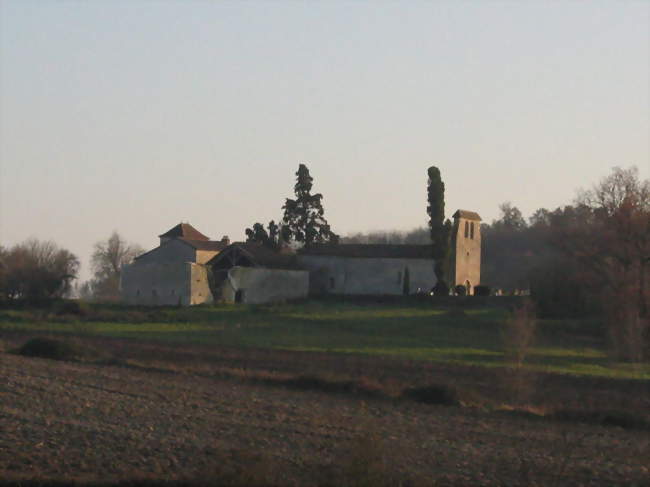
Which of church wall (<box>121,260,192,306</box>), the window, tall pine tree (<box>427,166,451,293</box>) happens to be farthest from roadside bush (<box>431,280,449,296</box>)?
church wall (<box>121,260,192,306</box>)

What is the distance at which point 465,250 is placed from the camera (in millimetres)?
73688

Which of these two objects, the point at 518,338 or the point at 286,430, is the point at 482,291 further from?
the point at 286,430

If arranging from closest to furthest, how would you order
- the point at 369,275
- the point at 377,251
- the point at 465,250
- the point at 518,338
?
the point at 518,338
the point at 369,275
the point at 377,251
the point at 465,250

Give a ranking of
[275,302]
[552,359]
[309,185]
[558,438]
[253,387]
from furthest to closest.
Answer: [309,185] → [275,302] → [552,359] → [253,387] → [558,438]

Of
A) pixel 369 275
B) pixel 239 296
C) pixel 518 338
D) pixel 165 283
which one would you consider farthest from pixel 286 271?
pixel 518 338

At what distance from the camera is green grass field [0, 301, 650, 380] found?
41219 mm

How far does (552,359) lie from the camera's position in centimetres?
4119

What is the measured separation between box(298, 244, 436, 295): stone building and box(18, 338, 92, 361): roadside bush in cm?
3778

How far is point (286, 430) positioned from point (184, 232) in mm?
68744

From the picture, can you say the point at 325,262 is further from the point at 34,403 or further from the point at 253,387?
the point at 34,403

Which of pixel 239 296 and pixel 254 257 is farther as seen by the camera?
pixel 254 257

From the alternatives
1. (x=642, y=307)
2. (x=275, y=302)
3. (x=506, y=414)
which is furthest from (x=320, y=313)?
(x=506, y=414)

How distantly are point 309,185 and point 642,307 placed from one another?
37.5m

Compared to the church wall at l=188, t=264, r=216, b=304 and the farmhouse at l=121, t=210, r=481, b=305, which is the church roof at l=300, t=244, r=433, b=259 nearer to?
the farmhouse at l=121, t=210, r=481, b=305
